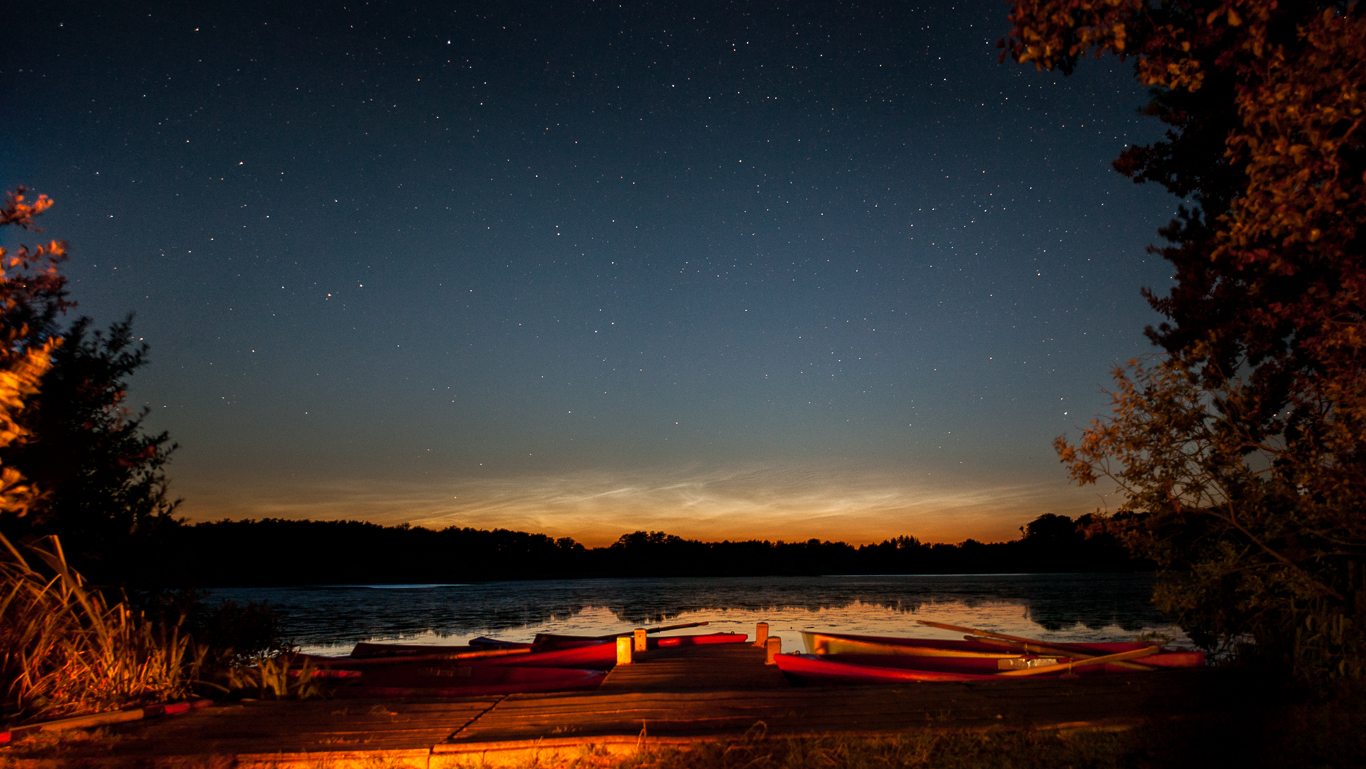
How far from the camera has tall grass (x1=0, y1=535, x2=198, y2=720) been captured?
519 cm

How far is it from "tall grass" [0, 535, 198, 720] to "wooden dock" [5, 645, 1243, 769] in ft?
2.34

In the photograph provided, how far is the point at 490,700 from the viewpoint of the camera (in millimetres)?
5824

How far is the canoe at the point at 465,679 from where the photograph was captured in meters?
7.80

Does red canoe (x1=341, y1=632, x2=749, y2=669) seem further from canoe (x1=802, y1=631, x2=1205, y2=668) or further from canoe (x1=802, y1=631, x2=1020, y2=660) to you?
canoe (x1=802, y1=631, x2=1205, y2=668)

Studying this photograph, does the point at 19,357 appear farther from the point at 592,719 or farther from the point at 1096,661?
the point at 1096,661

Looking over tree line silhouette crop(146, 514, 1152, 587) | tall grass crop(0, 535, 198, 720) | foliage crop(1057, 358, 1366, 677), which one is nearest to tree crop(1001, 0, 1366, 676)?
foliage crop(1057, 358, 1366, 677)

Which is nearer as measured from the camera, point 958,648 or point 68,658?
point 68,658

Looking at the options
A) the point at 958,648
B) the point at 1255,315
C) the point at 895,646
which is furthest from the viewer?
the point at 895,646

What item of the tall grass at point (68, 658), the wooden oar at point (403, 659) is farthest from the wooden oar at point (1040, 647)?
the tall grass at point (68, 658)

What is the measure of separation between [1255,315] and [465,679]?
10.4 metres

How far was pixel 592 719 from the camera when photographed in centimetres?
505

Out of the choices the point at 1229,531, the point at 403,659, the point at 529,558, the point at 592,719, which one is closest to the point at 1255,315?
the point at 1229,531

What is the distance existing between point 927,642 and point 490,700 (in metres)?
6.99

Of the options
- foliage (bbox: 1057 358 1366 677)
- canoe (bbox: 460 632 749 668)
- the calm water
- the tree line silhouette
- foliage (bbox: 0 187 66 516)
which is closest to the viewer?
foliage (bbox: 0 187 66 516)
